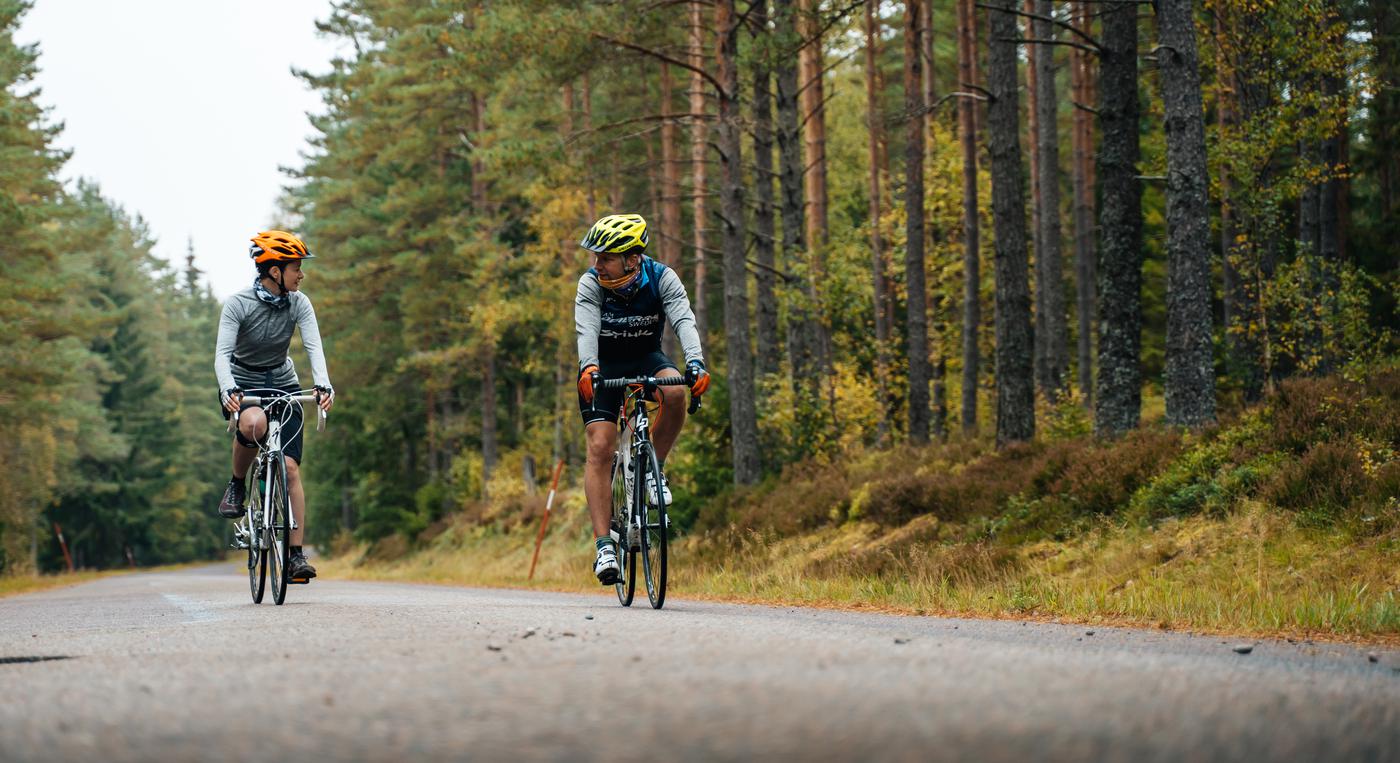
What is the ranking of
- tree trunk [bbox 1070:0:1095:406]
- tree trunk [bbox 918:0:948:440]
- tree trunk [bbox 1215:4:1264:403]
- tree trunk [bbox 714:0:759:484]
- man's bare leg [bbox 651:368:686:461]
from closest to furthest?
man's bare leg [bbox 651:368:686:461] → tree trunk [bbox 1215:4:1264:403] → tree trunk [bbox 714:0:759:484] → tree trunk [bbox 918:0:948:440] → tree trunk [bbox 1070:0:1095:406]

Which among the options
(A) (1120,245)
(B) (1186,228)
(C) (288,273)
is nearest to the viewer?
(C) (288,273)

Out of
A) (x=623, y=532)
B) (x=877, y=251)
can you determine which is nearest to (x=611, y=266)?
(x=623, y=532)

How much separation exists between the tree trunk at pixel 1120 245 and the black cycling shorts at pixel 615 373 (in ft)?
27.8

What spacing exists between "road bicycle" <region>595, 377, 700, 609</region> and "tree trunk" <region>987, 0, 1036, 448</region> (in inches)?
356

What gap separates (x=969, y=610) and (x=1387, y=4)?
85.9 ft

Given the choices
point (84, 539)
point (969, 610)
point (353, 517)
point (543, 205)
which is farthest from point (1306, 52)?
point (84, 539)

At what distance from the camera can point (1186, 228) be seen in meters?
14.0

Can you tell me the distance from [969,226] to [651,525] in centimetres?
2200

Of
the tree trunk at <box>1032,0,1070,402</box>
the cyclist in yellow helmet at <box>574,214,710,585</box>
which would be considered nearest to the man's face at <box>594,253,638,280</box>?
the cyclist in yellow helmet at <box>574,214,710,585</box>

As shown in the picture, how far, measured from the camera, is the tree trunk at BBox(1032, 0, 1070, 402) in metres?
28.0

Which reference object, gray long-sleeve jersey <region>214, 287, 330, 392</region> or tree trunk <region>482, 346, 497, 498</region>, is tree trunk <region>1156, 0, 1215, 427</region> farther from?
tree trunk <region>482, 346, 497, 498</region>

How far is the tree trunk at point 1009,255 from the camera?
57.3ft

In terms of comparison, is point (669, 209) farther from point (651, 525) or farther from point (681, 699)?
point (681, 699)

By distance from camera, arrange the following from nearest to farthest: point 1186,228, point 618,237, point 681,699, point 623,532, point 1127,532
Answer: point 681,699 < point 618,237 < point 623,532 < point 1127,532 < point 1186,228
